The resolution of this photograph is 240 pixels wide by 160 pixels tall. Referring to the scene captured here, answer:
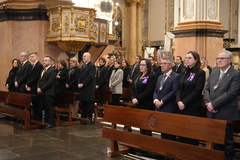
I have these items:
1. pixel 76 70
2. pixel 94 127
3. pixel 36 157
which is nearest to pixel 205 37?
pixel 76 70

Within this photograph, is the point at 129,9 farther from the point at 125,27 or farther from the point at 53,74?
the point at 53,74

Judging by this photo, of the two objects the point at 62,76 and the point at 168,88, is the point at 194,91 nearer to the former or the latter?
the point at 168,88

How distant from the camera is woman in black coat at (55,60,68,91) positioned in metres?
9.09

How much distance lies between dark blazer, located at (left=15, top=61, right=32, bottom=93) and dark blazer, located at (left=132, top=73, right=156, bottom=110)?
3.42 metres

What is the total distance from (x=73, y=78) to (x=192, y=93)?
176 inches

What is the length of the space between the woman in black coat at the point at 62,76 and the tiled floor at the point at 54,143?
5.76 feet

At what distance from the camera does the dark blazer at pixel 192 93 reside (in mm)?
5113

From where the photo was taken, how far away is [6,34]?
10523 mm

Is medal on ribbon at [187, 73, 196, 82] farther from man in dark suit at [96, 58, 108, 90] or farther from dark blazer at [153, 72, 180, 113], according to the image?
man in dark suit at [96, 58, 108, 90]

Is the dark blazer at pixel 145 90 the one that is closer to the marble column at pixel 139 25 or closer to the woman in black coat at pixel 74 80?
the woman in black coat at pixel 74 80

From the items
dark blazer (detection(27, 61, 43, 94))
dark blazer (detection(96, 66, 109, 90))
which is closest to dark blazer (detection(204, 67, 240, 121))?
dark blazer (detection(27, 61, 43, 94))

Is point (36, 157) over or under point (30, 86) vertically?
under

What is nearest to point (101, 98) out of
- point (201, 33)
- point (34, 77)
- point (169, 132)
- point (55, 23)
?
point (34, 77)

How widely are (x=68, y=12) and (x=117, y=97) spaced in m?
2.88
